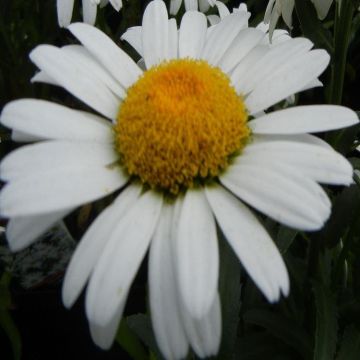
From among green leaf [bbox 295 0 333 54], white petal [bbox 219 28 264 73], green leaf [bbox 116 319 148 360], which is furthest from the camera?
green leaf [bbox 116 319 148 360]

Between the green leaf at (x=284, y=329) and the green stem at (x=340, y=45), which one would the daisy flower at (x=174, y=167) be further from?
the green leaf at (x=284, y=329)

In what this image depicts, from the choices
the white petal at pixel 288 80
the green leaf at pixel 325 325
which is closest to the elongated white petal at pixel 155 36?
the white petal at pixel 288 80

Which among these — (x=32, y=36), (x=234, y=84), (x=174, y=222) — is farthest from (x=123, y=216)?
(x=32, y=36)

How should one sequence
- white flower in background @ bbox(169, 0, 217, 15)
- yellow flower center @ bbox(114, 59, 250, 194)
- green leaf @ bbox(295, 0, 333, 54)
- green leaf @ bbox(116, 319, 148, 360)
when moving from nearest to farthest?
yellow flower center @ bbox(114, 59, 250, 194), green leaf @ bbox(295, 0, 333, 54), green leaf @ bbox(116, 319, 148, 360), white flower in background @ bbox(169, 0, 217, 15)

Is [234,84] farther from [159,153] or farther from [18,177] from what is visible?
[18,177]

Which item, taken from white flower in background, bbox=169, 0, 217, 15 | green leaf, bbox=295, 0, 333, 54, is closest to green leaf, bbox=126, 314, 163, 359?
green leaf, bbox=295, 0, 333, 54

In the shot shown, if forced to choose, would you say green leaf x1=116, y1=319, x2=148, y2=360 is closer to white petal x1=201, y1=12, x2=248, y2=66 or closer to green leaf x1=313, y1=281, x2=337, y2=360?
green leaf x1=313, y1=281, x2=337, y2=360
